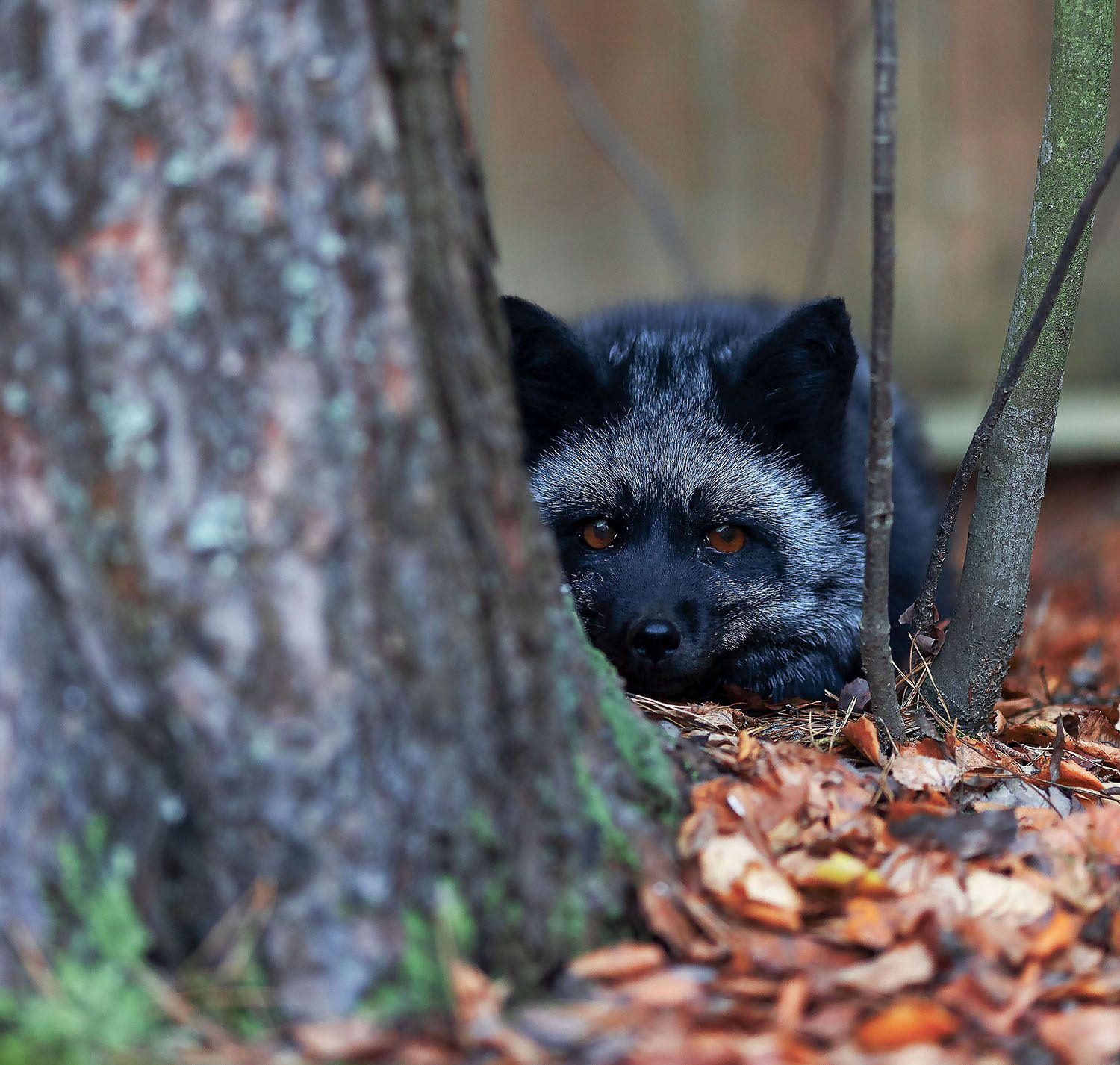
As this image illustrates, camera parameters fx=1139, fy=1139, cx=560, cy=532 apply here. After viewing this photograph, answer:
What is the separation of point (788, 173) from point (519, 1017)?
21.1 ft

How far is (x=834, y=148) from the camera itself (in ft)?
22.3

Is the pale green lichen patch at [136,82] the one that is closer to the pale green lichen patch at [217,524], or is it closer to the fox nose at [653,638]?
the pale green lichen patch at [217,524]

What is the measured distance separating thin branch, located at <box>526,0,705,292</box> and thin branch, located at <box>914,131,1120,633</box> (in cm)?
311

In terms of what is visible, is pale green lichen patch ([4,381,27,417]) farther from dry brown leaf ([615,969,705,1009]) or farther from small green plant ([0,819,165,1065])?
dry brown leaf ([615,969,705,1009])

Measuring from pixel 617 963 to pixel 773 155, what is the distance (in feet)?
20.7

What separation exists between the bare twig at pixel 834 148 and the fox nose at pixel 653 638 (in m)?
3.96

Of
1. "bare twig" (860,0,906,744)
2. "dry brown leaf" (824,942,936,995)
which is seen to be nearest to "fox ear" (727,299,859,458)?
"bare twig" (860,0,906,744)

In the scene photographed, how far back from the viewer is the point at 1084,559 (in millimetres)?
6164

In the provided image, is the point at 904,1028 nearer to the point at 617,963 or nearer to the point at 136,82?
the point at 617,963

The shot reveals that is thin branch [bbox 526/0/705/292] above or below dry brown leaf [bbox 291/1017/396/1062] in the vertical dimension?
above

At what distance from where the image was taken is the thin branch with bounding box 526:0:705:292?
19.9 feet

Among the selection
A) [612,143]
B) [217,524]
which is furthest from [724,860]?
[612,143]

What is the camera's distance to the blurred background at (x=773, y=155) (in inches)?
271

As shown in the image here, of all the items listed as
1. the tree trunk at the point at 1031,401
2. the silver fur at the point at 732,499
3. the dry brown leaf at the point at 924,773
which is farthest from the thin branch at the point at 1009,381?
the dry brown leaf at the point at 924,773
